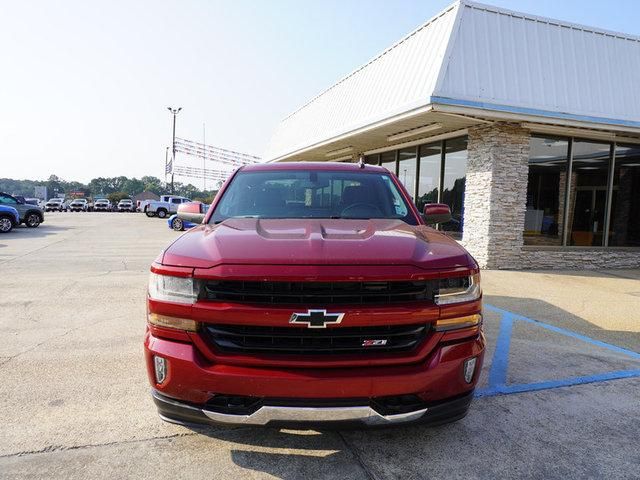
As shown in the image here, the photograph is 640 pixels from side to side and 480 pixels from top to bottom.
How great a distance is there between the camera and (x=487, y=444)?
269 cm

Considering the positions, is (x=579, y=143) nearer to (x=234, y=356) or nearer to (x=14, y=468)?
(x=234, y=356)

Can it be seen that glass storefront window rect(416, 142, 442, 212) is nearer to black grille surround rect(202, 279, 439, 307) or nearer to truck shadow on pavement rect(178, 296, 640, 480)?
truck shadow on pavement rect(178, 296, 640, 480)

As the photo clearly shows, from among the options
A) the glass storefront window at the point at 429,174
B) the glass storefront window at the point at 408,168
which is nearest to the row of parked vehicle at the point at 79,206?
the glass storefront window at the point at 408,168

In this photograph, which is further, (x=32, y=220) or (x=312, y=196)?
(x=32, y=220)

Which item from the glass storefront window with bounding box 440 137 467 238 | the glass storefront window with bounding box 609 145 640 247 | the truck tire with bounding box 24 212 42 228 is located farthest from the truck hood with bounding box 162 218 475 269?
the truck tire with bounding box 24 212 42 228

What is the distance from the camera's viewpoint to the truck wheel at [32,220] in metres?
21.0

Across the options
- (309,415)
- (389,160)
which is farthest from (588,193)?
(309,415)

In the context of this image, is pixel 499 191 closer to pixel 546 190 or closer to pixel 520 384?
pixel 546 190

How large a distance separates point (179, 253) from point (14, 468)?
145 cm

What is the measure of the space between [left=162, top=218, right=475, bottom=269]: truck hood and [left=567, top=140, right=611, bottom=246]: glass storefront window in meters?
9.60

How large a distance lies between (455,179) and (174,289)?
33.7 ft

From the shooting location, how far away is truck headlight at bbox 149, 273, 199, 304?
7.42 feet

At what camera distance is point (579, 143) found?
35.0ft

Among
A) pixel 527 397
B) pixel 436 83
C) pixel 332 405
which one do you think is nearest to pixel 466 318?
pixel 332 405
